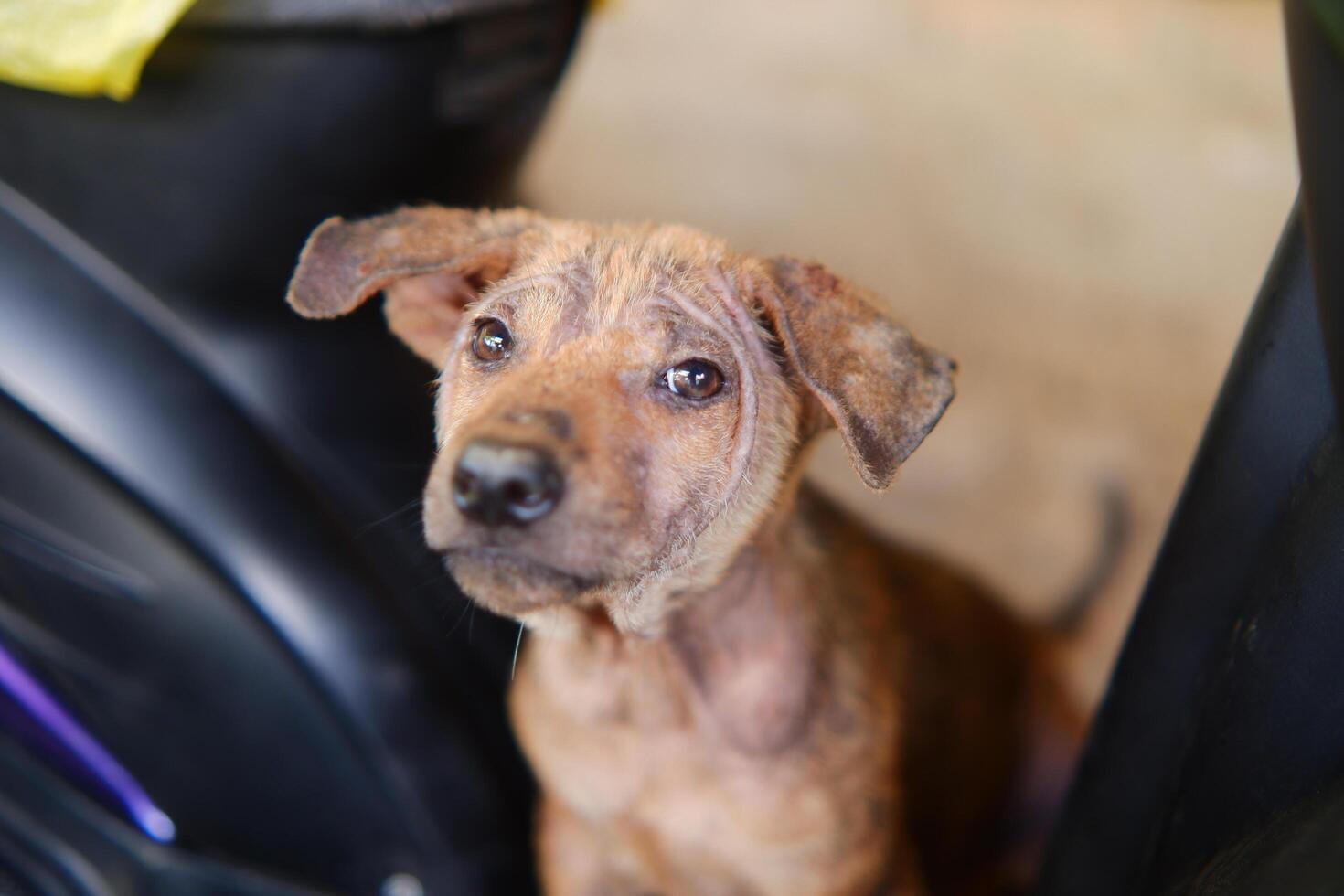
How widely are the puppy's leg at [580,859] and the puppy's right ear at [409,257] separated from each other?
68cm

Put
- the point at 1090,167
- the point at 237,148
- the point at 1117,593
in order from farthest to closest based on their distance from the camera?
the point at 1090,167 → the point at 1117,593 → the point at 237,148

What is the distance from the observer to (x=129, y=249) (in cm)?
149

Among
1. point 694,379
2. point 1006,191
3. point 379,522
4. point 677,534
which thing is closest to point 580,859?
point 379,522

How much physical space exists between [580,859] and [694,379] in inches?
29.3

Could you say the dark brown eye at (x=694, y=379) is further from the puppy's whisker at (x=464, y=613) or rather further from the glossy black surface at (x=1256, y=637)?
the puppy's whisker at (x=464, y=613)

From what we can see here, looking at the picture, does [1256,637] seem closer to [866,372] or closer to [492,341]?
[866,372]

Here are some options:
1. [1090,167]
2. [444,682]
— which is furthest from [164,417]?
[1090,167]

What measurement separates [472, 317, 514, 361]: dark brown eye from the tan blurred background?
1412mm

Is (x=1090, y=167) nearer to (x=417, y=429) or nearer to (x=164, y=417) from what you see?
(x=417, y=429)

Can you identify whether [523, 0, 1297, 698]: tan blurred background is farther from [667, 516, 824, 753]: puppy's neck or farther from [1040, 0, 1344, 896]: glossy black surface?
[667, 516, 824, 753]: puppy's neck

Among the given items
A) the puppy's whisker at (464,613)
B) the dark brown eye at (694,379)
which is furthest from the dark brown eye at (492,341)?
the puppy's whisker at (464,613)

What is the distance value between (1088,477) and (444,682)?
167cm

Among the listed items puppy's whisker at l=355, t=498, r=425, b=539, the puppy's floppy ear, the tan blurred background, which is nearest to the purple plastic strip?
puppy's whisker at l=355, t=498, r=425, b=539

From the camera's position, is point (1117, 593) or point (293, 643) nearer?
point (293, 643)
